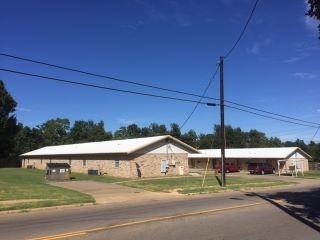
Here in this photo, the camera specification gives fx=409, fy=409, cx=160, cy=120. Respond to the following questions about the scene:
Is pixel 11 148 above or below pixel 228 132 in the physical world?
below

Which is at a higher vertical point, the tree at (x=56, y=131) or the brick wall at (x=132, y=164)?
the tree at (x=56, y=131)

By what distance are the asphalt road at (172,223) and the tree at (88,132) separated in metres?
110

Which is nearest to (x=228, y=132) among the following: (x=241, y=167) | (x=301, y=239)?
(x=241, y=167)

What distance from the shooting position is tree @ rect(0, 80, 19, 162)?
240ft

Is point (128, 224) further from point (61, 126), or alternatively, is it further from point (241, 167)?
point (61, 126)

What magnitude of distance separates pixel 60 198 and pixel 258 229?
1203cm

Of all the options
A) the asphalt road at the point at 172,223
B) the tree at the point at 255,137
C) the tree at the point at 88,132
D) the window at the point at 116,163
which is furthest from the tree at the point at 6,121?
the tree at the point at 255,137

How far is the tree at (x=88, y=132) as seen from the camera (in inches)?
4979

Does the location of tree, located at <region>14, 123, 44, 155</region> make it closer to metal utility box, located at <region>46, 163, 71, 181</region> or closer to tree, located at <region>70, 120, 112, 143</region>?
tree, located at <region>70, 120, 112, 143</region>

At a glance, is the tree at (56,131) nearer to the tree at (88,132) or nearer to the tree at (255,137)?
the tree at (88,132)

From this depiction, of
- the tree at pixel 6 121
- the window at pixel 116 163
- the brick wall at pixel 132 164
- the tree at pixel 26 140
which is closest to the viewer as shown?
the brick wall at pixel 132 164

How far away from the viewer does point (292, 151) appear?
2402 inches

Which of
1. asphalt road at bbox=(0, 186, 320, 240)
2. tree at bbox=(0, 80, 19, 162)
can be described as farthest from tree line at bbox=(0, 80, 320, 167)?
asphalt road at bbox=(0, 186, 320, 240)

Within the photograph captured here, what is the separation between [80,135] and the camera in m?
131
